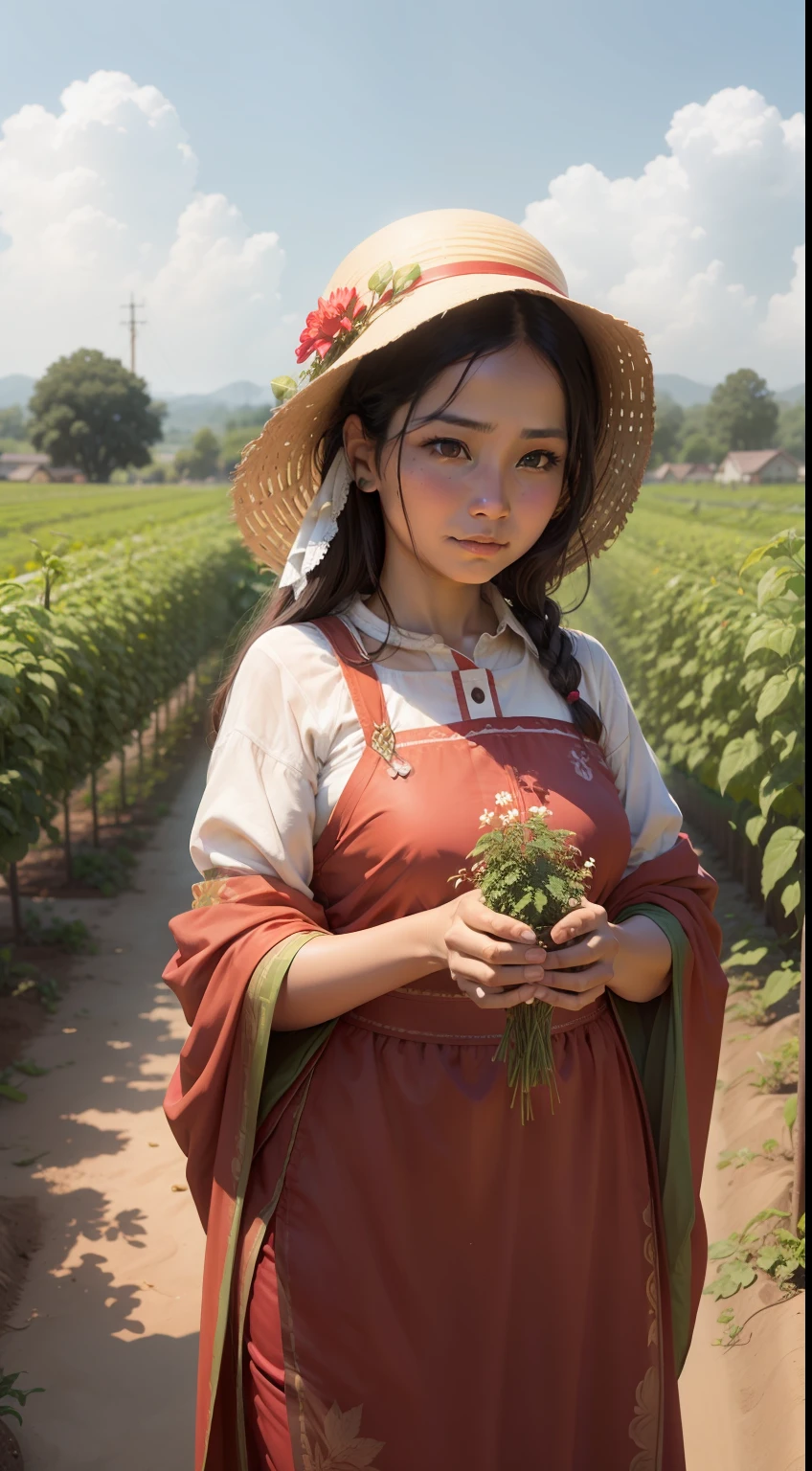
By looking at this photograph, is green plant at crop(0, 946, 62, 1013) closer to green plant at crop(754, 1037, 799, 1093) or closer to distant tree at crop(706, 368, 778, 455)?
green plant at crop(754, 1037, 799, 1093)

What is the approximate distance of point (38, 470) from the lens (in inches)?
1903

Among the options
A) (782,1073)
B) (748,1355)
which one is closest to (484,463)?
(748,1355)

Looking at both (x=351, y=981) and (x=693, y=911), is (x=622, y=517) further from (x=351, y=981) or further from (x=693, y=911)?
(x=351, y=981)

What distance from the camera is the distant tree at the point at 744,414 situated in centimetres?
5191

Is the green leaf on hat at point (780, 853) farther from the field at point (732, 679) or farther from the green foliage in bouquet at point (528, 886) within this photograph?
the green foliage in bouquet at point (528, 886)

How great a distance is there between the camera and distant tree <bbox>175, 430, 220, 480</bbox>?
89562 millimetres

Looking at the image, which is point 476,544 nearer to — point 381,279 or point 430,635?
point 430,635

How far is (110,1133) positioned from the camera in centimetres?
423

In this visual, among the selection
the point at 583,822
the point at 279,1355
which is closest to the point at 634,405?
the point at 583,822

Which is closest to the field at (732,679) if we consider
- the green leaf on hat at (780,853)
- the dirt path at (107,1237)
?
the green leaf on hat at (780,853)

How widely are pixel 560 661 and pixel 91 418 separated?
208 feet

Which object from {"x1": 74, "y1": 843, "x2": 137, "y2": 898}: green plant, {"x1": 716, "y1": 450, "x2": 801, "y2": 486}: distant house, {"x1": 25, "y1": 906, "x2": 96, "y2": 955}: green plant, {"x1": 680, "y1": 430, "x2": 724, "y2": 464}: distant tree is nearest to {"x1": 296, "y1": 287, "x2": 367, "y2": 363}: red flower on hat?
{"x1": 25, "y1": 906, "x2": 96, "y2": 955}: green plant

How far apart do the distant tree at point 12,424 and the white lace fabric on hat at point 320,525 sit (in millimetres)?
57846

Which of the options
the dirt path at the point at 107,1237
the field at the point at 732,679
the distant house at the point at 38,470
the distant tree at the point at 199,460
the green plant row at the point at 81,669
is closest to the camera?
the dirt path at the point at 107,1237
